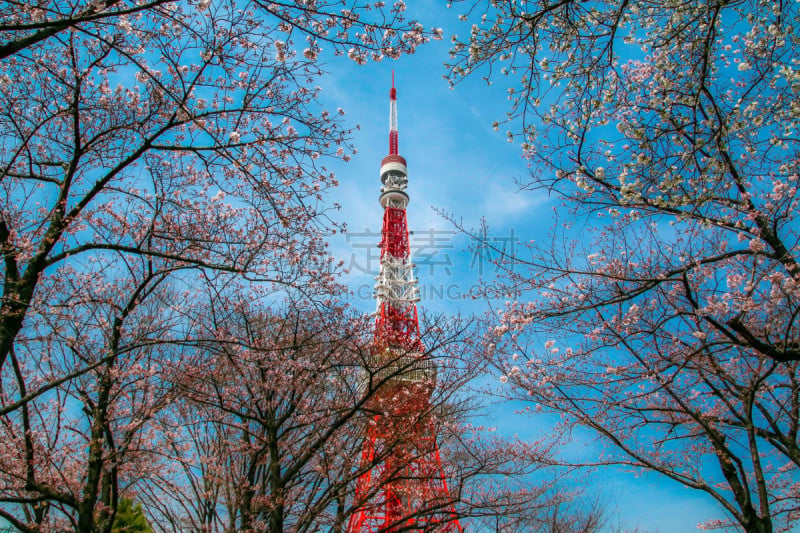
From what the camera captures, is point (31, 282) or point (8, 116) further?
point (8, 116)

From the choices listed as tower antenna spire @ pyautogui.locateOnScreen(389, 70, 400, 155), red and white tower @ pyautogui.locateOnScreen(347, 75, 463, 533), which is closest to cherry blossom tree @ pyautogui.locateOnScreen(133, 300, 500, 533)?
red and white tower @ pyautogui.locateOnScreen(347, 75, 463, 533)

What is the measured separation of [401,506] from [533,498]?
2.33m

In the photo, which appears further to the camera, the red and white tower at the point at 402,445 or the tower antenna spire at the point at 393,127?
the tower antenna spire at the point at 393,127

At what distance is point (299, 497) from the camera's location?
23.1 ft

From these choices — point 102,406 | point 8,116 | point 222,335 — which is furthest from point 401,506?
point 8,116

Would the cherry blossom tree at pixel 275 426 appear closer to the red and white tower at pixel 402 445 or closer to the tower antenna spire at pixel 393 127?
the red and white tower at pixel 402 445

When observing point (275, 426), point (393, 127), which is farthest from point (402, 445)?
point (393, 127)

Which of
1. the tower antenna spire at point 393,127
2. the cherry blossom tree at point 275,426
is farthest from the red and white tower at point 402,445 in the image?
the tower antenna spire at point 393,127

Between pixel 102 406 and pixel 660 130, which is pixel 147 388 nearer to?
pixel 102 406

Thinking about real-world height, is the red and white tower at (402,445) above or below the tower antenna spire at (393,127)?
below

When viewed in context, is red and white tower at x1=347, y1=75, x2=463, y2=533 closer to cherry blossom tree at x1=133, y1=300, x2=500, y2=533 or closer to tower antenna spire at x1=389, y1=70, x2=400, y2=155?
cherry blossom tree at x1=133, y1=300, x2=500, y2=533

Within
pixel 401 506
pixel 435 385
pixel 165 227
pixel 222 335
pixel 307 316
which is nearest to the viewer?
pixel 165 227

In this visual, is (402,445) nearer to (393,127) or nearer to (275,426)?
(275,426)

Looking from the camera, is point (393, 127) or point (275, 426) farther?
point (393, 127)
